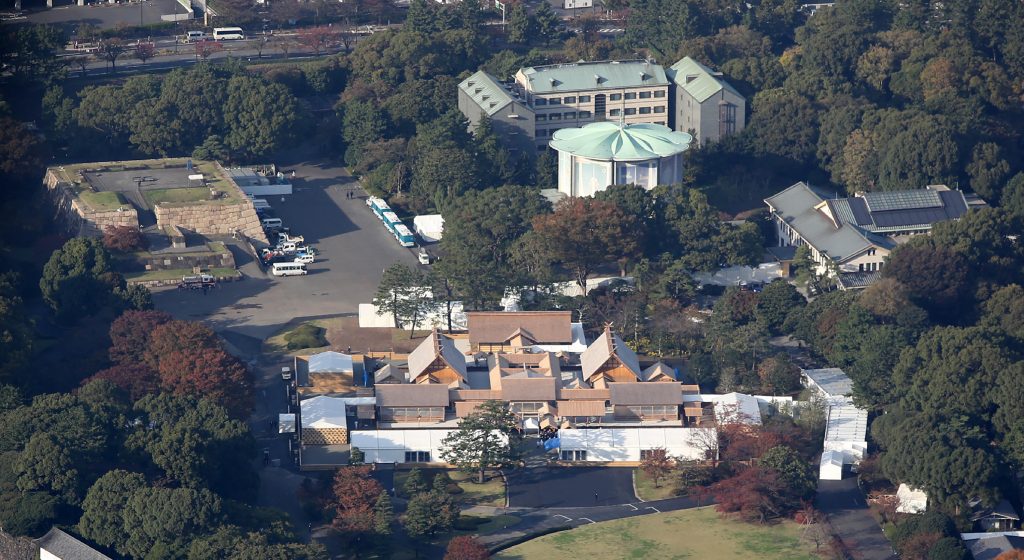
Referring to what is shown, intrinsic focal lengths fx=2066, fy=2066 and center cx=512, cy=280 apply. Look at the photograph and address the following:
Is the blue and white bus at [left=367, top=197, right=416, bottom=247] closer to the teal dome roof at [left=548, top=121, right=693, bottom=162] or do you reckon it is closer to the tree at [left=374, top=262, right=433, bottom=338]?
the teal dome roof at [left=548, top=121, right=693, bottom=162]

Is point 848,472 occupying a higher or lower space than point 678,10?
lower

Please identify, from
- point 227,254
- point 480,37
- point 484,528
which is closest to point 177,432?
point 484,528

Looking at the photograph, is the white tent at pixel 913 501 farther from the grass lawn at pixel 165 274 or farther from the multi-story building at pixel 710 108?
the multi-story building at pixel 710 108

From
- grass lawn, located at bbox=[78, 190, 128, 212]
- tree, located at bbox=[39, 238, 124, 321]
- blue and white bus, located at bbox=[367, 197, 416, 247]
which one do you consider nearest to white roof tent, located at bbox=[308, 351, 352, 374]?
tree, located at bbox=[39, 238, 124, 321]

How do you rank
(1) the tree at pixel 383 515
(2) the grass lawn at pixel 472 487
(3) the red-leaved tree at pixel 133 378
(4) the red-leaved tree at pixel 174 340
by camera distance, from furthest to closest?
(4) the red-leaved tree at pixel 174 340 → (3) the red-leaved tree at pixel 133 378 → (2) the grass lawn at pixel 472 487 → (1) the tree at pixel 383 515

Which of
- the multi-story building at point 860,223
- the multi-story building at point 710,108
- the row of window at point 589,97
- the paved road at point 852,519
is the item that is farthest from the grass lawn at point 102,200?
the paved road at point 852,519

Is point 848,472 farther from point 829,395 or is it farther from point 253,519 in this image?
point 253,519
